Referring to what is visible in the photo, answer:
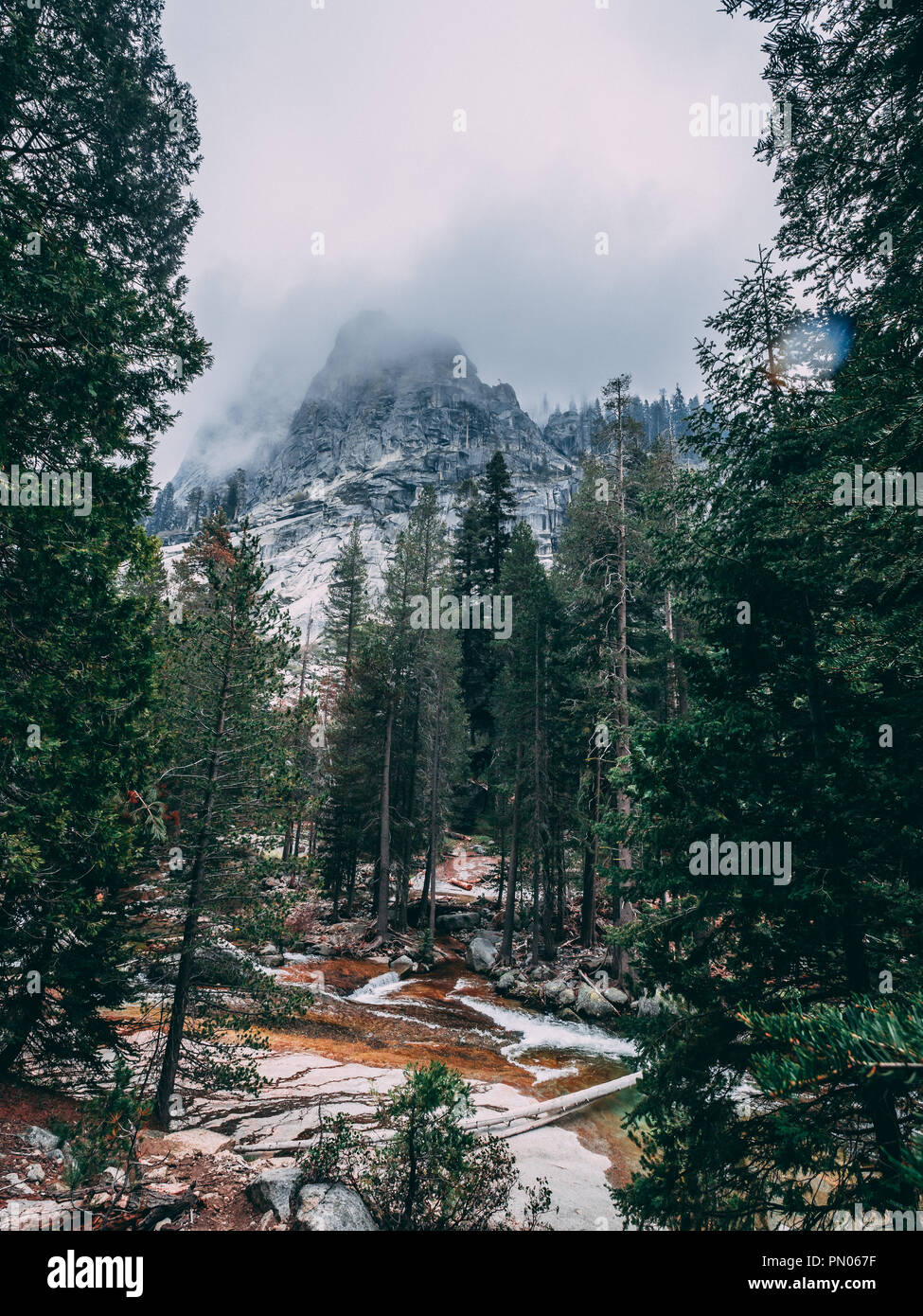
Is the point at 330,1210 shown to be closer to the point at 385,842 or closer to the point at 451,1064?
the point at 451,1064

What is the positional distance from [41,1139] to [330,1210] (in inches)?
152

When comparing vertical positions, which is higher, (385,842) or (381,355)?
(381,355)

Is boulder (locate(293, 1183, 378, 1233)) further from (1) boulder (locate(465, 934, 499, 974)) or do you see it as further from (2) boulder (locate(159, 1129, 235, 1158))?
(1) boulder (locate(465, 934, 499, 974))

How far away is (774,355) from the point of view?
22.8 ft

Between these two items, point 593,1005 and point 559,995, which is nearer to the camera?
point 593,1005

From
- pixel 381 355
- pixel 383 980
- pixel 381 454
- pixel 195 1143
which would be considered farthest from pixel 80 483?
pixel 381 355

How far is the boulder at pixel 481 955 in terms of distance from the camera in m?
23.0

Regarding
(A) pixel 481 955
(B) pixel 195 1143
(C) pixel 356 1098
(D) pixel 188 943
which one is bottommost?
(A) pixel 481 955

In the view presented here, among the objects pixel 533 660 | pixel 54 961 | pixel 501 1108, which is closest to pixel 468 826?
pixel 533 660

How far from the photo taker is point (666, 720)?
794 centimetres

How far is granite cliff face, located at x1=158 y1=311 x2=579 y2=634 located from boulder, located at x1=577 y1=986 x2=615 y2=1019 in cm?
8480

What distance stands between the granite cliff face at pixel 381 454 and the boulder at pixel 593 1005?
8480 centimetres

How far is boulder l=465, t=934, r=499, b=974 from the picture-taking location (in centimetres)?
2302
